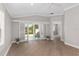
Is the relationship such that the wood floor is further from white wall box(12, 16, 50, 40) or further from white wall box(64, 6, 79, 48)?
white wall box(12, 16, 50, 40)

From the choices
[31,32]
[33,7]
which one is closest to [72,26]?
[33,7]

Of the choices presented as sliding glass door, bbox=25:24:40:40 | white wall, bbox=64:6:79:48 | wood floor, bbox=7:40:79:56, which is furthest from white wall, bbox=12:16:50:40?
white wall, bbox=64:6:79:48

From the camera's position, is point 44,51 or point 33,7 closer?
point 44,51

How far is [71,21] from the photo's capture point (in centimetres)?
568

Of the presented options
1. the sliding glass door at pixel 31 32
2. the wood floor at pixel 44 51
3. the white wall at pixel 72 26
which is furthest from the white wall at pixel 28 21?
the white wall at pixel 72 26

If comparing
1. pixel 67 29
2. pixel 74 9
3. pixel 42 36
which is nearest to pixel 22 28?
pixel 42 36

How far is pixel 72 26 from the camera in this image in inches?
220

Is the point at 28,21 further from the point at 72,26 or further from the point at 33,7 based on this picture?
the point at 72,26

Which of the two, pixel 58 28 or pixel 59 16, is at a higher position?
pixel 59 16

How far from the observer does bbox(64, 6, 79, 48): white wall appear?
5196 millimetres

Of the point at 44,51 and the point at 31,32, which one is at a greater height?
the point at 31,32

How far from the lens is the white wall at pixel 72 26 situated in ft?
17.0

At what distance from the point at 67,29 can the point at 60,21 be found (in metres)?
1.97

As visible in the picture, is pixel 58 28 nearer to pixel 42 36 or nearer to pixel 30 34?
pixel 42 36
